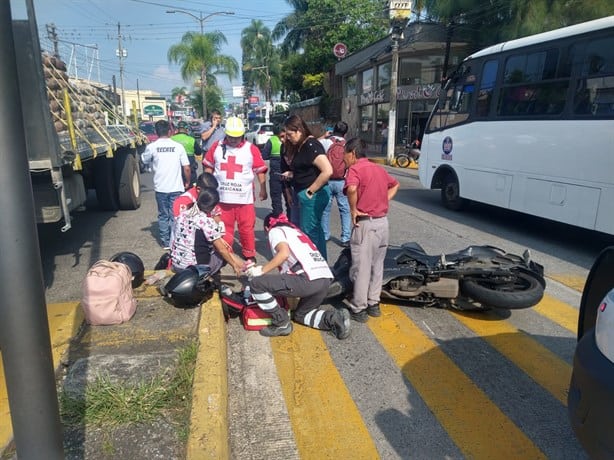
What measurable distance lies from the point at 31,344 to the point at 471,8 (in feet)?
70.0

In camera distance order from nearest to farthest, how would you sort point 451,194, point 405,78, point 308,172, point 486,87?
1. point 308,172
2. point 486,87
3. point 451,194
4. point 405,78

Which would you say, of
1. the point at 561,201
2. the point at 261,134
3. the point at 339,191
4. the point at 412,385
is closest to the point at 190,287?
the point at 412,385

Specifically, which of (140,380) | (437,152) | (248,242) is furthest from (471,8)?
(140,380)

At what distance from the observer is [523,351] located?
3826 millimetres

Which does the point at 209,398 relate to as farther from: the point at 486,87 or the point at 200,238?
the point at 486,87

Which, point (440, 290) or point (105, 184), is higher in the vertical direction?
point (105, 184)

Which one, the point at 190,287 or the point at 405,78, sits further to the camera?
the point at 405,78

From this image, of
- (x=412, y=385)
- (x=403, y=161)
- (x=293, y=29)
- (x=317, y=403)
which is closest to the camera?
(x=317, y=403)

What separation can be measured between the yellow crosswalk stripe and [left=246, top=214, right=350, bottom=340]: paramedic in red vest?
0.48 m

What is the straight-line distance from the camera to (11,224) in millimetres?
1318

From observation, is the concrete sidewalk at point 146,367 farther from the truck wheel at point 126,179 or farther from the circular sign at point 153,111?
the circular sign at point 153,111

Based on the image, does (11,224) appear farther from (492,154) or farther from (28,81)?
(492,154)

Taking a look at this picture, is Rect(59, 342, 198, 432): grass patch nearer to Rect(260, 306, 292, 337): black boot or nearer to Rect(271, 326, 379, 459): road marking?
Rect(271, 326, 379, 459): road marking

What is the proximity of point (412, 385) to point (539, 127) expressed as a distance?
217 inches
